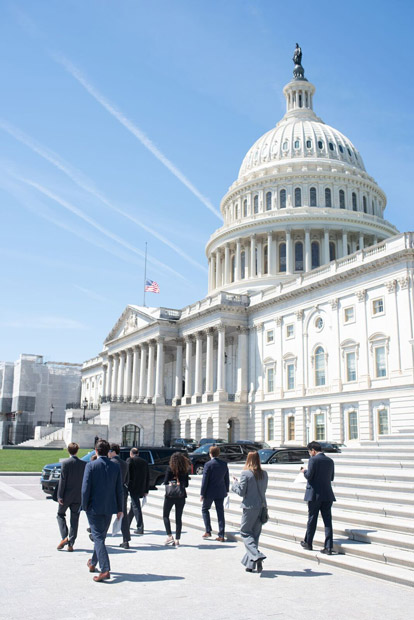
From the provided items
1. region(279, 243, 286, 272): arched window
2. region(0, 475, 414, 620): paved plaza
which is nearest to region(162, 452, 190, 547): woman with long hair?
region(0, 475, 414, 620): paved plaza

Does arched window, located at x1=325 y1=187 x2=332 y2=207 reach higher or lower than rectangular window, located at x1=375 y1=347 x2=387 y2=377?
higher

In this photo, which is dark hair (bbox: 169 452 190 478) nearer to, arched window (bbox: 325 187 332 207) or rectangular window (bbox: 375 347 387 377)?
rectangular window (bbox: 375 347 387 377)

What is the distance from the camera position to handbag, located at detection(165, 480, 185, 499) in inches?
539

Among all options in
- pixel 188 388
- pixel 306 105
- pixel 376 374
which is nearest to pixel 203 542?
pixel 376 374

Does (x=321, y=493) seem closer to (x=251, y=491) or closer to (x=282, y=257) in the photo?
(x=251, y=491)

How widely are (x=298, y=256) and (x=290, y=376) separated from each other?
24021 mm

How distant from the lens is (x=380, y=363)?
47.3 meters

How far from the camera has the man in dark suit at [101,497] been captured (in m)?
10.3

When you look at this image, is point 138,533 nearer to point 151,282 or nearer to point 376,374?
point 376,374

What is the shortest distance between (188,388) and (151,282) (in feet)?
49.9

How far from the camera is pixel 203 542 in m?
14.4

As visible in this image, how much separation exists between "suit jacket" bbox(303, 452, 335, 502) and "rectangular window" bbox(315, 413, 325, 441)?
136ft

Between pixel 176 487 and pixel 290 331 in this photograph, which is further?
pixel 290 331

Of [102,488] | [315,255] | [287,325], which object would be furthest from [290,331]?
[102,488]
